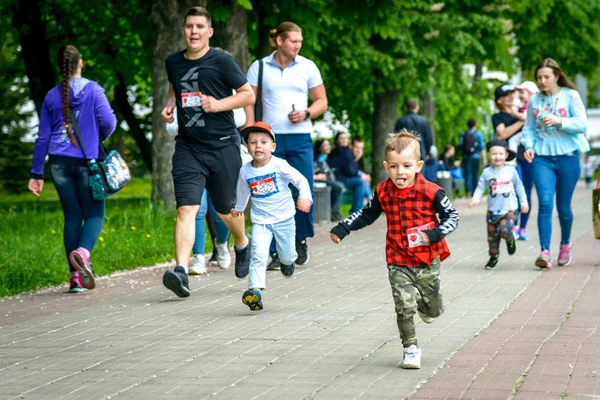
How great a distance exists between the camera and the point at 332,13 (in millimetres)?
17359

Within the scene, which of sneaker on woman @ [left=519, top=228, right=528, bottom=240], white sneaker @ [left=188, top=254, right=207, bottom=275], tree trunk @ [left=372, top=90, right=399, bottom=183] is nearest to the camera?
white sneaker @ [left=188, top=254, right=207, bottom=275]

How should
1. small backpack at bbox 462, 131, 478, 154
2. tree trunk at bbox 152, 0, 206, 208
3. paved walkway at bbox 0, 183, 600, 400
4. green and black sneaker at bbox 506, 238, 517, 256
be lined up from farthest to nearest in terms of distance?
small backpack at bbox 462, 131, 478, 154
tree trunk at bbox 152, 0, 206, 208
green and black sneaker at bbox 506, 238, 517, 256
paved walkway at bbox 0, 183, 600, 400

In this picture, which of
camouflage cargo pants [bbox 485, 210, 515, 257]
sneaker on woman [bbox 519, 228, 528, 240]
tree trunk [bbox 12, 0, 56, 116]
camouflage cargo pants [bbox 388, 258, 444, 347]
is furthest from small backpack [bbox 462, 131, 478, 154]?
camouflage cargo pants [bbox 388, 258, 444, 347]

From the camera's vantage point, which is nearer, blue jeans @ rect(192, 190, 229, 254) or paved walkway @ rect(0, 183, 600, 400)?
paved walkway @ rect(0, 183, 600, 400)

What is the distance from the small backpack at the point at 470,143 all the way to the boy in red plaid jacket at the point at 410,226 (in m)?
23.9

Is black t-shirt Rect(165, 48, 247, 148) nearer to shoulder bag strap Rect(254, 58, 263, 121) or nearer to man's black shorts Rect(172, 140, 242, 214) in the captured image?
man's black shorts Rect(172, 140, 242, 214)

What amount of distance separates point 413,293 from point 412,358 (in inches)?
15.5

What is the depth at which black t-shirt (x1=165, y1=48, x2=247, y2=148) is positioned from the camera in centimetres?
916

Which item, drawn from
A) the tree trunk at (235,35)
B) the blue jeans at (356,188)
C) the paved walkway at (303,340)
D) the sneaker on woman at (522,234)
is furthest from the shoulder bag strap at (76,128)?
the blue jeans at (356,188)

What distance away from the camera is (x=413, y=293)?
20.8ft

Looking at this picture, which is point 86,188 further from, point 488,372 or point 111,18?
point 111,18

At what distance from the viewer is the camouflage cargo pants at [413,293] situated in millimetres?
6203

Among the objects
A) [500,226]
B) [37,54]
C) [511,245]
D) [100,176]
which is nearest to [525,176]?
[511,245]

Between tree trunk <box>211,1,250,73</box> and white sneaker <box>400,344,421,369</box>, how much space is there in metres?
10.5
